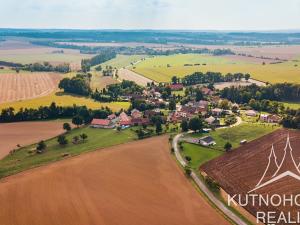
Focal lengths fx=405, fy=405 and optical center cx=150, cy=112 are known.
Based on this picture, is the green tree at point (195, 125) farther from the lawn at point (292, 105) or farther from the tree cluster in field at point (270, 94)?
the tree cluster in field at point (270, 94)

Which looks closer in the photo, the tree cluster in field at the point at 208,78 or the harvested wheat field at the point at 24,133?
the harvested wheat field at the point at 24,133

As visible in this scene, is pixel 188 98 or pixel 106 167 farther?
pixel 188 98

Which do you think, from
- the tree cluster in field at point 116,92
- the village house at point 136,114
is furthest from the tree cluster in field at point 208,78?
the village house at point 136,114

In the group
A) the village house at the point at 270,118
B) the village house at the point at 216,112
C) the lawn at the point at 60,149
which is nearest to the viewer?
the lawn at the point at 60,149

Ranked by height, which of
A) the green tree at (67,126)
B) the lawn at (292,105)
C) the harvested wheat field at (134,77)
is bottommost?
the harvested wheat field at (134,77)

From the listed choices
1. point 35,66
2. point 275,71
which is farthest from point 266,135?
point 35,66

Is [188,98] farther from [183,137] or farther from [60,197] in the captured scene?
[60,197]

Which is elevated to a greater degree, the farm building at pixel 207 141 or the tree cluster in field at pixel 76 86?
the farm building at pixel 207 141

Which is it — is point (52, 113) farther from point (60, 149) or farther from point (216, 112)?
point (216, 112)
